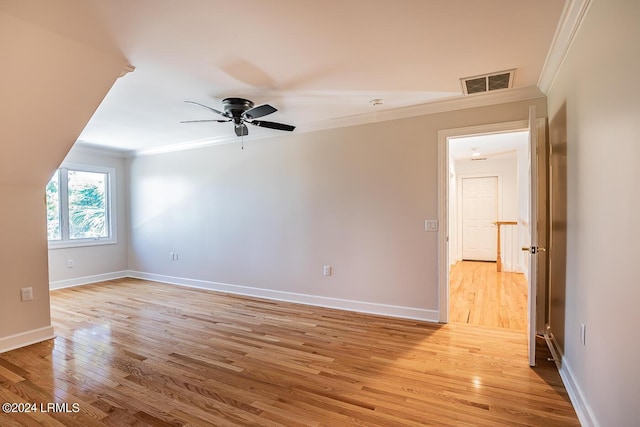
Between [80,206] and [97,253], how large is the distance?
2.92ft

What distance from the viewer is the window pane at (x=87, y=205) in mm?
5578

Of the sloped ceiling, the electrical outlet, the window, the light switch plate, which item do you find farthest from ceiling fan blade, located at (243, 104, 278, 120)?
the window

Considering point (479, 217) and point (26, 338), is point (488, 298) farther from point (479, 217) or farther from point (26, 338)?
point (26, 338)

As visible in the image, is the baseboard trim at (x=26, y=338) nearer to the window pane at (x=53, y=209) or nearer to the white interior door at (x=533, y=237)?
the window pane at (x=53, y=209)

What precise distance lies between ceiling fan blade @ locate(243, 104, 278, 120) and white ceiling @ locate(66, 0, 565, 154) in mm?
204

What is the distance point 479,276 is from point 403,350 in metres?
3.84

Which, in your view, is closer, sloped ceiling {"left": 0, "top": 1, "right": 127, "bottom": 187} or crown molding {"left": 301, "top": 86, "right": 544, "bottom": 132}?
sloped ceiling {"left": 0, "top": 1, "right": 127, "bottom": 187}

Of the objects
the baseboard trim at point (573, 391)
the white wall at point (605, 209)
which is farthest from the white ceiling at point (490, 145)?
the baseboard trim at point (573, 391)

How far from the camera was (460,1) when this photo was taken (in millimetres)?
1816

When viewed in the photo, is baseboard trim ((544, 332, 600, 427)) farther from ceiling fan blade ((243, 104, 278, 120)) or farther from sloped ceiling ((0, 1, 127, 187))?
sloped ceiling ((0, 1, 127, 187))

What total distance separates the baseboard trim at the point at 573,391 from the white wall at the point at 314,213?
117cm

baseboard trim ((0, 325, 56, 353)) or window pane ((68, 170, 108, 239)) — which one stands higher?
window pane ((68, 170, 108, 239))

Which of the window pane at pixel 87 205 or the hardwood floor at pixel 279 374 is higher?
the window pane at pixel 87 205

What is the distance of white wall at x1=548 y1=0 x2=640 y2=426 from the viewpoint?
4.26 feet
